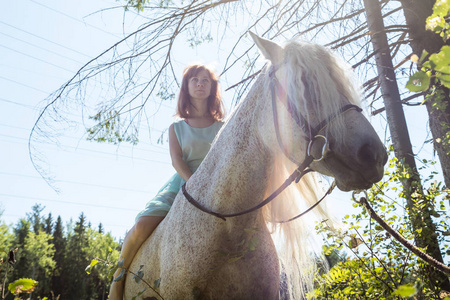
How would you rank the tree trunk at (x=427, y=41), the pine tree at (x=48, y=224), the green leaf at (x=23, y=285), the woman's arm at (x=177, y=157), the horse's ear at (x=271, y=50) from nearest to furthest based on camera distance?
the green leaf at (x=23, y=285)
the horse's ear at (x=271, y=50)
the woman's arm at (x=177, y=157)
the tree trunk at (x=427, y=41)
the pine tree at (x=48, y=224)

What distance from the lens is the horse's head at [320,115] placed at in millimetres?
1646

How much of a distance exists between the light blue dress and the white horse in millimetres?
424

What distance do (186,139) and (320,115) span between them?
1468 mm

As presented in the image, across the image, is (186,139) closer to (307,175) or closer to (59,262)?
(307,175)

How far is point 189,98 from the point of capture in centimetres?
324

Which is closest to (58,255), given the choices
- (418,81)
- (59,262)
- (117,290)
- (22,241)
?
(59,262)

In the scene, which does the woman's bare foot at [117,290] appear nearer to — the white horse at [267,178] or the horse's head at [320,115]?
the white horse at [267,178]

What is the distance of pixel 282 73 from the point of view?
194cm

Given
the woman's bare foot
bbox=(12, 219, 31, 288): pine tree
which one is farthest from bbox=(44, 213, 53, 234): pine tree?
the woman's bare foot

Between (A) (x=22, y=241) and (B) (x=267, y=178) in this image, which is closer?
(B) (x=267, y=178)

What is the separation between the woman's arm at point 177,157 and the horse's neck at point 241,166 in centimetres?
63

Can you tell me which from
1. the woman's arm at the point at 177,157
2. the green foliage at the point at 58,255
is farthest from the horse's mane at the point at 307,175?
the green foliage at the point at 58,255

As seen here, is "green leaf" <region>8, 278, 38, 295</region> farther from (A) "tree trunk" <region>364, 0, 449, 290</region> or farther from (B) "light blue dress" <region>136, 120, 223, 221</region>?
(A) "tree trunk" <region>364, 0, 449, 290</region>

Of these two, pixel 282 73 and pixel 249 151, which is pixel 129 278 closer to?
pixel 249 151
